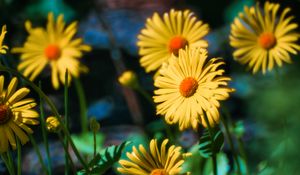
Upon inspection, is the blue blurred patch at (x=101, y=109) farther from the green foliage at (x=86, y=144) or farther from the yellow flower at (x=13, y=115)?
the yellow flower at (x=13, y=115)

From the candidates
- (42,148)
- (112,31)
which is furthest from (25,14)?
(42,148)

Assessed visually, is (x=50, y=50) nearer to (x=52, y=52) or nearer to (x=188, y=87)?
(x=52, y=52)

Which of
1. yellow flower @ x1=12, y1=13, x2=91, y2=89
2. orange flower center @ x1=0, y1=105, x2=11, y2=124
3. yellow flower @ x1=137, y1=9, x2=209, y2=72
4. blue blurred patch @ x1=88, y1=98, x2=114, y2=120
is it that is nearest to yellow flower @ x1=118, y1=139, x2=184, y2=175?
orange flower center @ x1=0, y1=105, x2=11, y2=124

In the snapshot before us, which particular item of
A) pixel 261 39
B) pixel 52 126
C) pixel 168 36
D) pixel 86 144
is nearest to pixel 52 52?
pixel 86 144

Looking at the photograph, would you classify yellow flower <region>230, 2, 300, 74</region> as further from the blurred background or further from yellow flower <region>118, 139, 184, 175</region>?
yellow flower <region>118, 139, 184, 175</region>

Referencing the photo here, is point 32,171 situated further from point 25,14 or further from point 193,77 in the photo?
point 193,77

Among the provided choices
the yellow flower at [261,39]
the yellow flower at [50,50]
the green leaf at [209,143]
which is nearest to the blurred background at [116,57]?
the yellow flower at [50,50]
